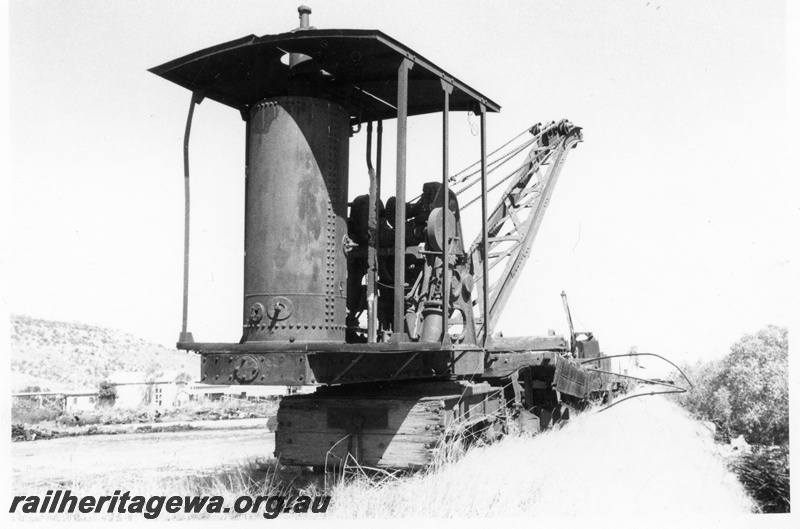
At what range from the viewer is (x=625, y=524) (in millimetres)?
5809

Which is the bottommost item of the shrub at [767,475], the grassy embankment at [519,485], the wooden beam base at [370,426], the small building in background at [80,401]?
the small building in background at [80,401]

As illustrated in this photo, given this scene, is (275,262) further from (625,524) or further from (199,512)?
(625,524)

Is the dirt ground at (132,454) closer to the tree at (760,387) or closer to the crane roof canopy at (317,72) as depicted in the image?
the crane roof canopy at (317,72)

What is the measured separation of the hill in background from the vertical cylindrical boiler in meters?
19.1

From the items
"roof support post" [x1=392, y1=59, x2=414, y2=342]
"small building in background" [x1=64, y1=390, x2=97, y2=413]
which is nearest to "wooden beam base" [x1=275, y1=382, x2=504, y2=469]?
"roof support post" [x1=392, y1=59, x2=414, y2=342]

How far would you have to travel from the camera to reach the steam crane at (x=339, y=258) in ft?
19.6

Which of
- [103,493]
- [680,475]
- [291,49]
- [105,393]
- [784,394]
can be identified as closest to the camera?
[291,49]

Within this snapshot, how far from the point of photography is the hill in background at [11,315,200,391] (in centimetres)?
2722

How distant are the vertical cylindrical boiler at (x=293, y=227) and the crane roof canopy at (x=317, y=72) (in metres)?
0.31

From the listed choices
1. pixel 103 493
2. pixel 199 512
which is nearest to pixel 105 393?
pixel 103 493

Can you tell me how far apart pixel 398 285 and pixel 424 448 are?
157 cm

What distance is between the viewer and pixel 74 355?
32906 mm

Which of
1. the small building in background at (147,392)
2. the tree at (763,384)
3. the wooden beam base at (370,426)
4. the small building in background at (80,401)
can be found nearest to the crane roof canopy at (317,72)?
the wooden beam base at (370,426)

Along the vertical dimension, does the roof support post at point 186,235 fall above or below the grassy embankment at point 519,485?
above
